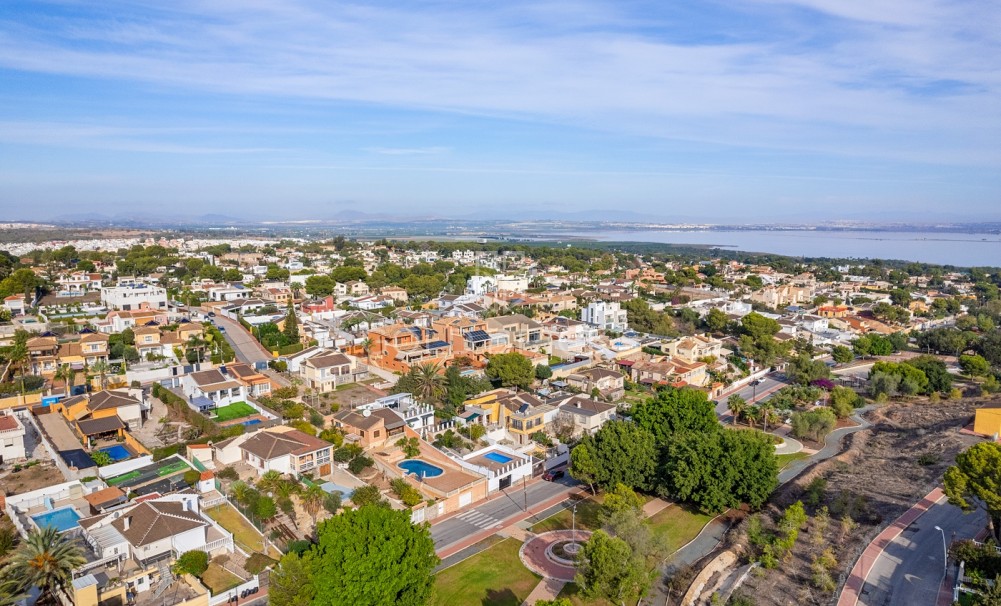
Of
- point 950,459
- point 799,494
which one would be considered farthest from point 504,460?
point 950,459

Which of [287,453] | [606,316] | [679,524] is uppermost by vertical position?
[606,316]

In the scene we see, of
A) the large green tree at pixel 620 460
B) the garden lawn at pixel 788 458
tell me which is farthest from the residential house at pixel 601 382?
the large green tree at pixel 620 460

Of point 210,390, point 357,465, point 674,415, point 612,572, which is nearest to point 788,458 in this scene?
point 674,415

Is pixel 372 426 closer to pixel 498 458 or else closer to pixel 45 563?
pixel 498 458

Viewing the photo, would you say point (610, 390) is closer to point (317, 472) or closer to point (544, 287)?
point (317, 472)

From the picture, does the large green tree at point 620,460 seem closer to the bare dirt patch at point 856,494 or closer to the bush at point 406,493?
the bare dirt patch at point 856,494

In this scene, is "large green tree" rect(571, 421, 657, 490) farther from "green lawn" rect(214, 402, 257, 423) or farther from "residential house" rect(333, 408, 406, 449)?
"green lawn" rect(214, 402, 257, 423)
